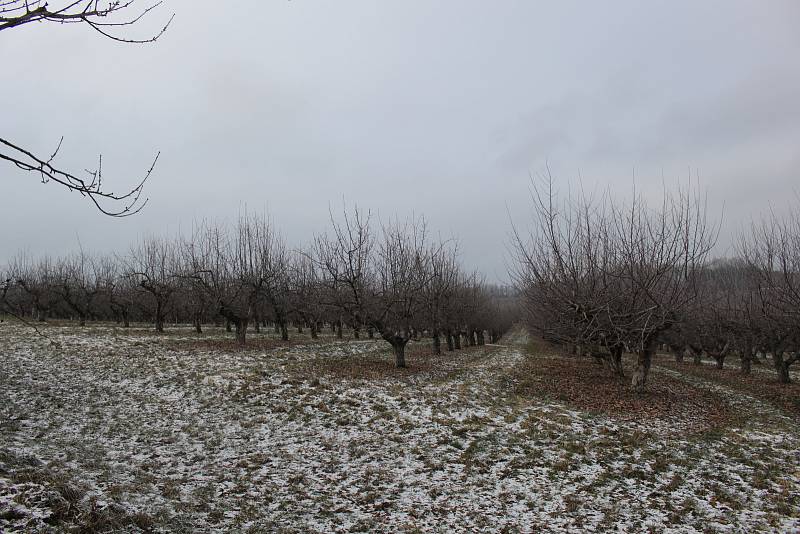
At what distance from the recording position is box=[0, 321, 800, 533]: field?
5.08 m

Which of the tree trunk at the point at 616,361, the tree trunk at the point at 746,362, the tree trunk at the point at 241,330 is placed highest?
the tree trunk at the point at 241,330

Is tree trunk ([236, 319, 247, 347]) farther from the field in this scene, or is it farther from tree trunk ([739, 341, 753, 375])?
tree trunk ([739, 341, 753, 375])

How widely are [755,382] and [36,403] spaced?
25414 millimetres

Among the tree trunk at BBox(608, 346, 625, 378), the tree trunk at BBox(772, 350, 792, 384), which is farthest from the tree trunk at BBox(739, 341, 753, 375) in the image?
the tree trunk at BBox(608, 346, 625, 378)

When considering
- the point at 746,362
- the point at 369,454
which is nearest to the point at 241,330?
the point at 369,454

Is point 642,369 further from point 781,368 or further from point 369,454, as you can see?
point 781,368

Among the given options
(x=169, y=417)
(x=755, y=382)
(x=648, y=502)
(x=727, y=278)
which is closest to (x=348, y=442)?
(x=169, y=417)

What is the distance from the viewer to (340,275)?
17391 mm

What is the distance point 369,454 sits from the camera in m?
7.20

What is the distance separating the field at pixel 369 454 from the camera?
508 centimetres

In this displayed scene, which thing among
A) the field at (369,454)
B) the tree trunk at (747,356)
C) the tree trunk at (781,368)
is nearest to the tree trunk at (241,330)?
the field at (369,454)

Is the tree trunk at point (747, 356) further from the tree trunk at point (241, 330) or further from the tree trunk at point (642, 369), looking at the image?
the tree trunk at point (241, 330)

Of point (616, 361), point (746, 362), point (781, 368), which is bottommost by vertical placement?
point (746, 362)

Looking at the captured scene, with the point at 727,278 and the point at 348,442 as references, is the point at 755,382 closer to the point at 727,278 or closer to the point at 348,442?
the point at 727,278
